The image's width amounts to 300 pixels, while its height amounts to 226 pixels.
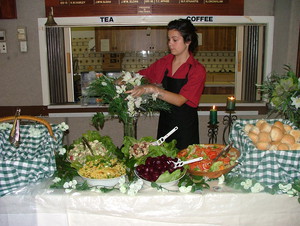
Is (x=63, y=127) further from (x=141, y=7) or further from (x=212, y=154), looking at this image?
(x=141, y=7)

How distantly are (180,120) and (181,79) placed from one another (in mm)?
342

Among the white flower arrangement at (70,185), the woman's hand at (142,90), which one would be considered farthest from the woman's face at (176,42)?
the white flower arrangement at (70,185)

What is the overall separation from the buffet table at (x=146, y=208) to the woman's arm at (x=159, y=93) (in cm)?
59

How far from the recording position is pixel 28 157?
1811 millimetres

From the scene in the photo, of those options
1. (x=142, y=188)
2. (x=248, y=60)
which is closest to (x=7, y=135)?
(x=142, y=188)

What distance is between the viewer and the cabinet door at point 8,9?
12.0 feet

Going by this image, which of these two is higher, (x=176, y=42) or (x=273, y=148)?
(x=176, y=42)

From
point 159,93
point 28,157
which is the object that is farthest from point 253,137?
point 28,157

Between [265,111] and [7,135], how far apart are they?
3044 mm

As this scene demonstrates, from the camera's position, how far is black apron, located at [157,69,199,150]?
2627 mm

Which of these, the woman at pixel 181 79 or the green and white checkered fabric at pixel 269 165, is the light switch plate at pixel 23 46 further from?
the green and white checkered fabric at pixel 269 165

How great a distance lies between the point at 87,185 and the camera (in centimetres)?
169

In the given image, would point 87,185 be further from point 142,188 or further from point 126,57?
point 126,57

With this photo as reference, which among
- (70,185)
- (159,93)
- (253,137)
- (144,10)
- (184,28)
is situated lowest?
(70,185)
